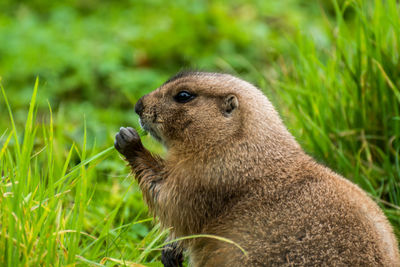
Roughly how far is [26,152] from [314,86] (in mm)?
2632

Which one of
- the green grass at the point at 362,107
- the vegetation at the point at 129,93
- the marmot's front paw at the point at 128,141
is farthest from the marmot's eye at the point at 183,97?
the green grass at the point at 362,107

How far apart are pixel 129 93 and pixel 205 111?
12.1 feet

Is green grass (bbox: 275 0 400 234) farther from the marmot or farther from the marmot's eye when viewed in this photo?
the marmot's eye

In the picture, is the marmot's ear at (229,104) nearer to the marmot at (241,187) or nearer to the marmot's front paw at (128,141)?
the marmot at (241,187)

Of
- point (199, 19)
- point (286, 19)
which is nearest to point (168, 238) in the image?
point (199, 19)

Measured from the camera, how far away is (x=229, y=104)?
3.58 meters

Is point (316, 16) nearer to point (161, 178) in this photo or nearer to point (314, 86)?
point (314, 86)

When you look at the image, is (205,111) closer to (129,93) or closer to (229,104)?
(229,104)

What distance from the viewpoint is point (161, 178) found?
3.59 metres

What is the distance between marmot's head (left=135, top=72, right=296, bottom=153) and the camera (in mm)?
3525

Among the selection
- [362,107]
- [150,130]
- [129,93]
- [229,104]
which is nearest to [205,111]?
[229,104]

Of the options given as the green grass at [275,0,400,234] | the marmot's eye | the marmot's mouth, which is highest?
the marmot's eye

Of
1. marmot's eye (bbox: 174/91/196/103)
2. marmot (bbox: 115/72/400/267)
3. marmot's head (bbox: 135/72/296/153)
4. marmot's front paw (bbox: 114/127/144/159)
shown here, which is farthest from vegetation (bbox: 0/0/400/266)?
marmot's eye (bbox: 174/91/196/103)

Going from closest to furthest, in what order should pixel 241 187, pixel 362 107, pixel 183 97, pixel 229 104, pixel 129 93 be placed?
pixel 241 187, pixel 229 104, pixel 183 97, pixel 362 107, pixel 129 93
